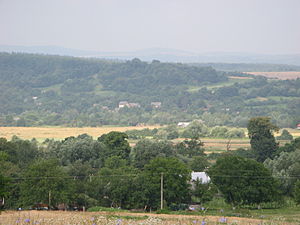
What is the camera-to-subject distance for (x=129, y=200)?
37.8m

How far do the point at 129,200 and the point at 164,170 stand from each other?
3.22 m

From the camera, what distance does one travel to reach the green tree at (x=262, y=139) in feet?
215

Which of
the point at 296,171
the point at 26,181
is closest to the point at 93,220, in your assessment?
the point at 26,181

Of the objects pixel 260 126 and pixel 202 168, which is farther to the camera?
pixel 260 126

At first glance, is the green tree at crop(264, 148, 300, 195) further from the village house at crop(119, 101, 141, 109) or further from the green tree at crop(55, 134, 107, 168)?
the village house at crop(119, 101, 141, 109)

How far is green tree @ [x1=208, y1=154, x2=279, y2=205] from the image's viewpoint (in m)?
40.0

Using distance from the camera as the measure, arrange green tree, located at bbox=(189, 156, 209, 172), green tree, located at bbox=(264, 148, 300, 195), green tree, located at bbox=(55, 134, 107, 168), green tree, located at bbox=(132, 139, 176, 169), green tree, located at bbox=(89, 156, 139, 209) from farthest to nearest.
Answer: green tree, located at bbox=(55, 134, 107, 168)
green tree, located at bbox=(132, 139, 176, 169)
green tree, located at bbox=(189, 156, 209, 172)
green tree, located at bbox=(264, 148, 300, 195)
green tree, located at bbox=(89, 156, 139, 209)

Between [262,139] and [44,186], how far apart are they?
3494 centimetres

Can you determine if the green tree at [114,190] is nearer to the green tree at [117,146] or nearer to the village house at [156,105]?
the green tree at [117,146]

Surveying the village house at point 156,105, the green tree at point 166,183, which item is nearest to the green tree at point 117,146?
the green tree at point 166,183

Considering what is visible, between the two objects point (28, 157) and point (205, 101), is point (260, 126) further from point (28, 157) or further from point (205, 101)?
point (205, 101)

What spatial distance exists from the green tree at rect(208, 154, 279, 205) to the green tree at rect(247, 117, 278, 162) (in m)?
22.1

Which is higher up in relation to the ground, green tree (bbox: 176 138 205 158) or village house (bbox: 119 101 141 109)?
green tree (bbox: 176 138 205 158)

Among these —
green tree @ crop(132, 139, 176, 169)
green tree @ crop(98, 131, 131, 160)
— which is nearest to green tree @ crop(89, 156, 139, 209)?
green tree @ crop(132, 139, 176, 169)
